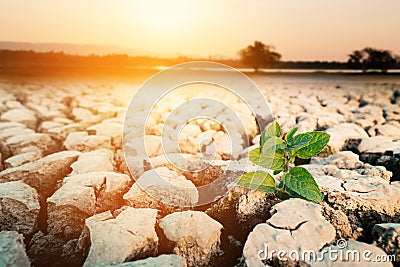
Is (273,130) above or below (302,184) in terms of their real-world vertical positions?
above

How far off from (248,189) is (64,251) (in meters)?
0.65

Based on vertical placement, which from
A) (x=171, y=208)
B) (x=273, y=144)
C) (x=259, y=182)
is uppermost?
(x=273, y=144)

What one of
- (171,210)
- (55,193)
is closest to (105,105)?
(55,193)

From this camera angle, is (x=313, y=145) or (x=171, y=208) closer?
(x=313, y=145)

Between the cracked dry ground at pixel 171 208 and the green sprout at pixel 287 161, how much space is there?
0.13 ft

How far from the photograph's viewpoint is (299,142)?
1.24 meters

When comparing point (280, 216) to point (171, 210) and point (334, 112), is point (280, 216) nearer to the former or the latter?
point (171, 210)

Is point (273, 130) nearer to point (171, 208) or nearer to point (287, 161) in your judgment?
point (287, 161)
